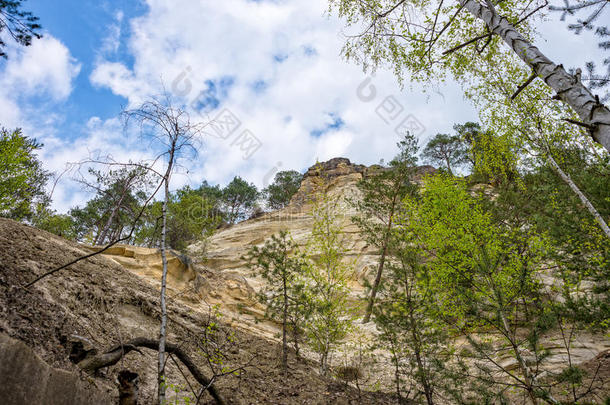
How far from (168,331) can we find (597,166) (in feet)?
39.4

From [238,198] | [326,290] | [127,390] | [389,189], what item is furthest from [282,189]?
[127,390]

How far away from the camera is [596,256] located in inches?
285

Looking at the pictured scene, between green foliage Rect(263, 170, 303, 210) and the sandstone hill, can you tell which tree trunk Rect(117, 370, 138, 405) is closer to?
the sandstone hill

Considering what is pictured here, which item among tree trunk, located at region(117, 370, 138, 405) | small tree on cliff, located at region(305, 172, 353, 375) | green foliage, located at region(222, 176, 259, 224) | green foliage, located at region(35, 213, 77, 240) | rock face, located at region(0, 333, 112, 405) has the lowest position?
tree trunk, located at region(117, 370, 138, 405)

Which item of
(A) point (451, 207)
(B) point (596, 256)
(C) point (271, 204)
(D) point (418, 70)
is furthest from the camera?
(C) point (271, 204)

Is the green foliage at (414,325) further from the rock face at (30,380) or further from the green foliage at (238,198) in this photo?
the green foliage at (238,198)

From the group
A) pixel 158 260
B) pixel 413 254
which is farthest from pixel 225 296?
pixel 413 254

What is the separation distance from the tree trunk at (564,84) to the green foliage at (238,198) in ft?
106

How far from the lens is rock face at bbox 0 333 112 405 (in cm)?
200

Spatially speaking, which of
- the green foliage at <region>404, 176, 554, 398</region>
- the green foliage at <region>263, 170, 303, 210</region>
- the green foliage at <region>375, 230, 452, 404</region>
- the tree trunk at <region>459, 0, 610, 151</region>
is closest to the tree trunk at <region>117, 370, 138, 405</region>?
the green foliage at <region>375, 230, 452, 404</region>

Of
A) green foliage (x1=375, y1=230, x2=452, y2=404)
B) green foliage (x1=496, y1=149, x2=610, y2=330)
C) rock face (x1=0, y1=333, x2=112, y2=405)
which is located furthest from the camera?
green foliage (x1=496, y1=149, x2=610, y2=330)

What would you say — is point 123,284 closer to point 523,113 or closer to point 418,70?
point 418,70

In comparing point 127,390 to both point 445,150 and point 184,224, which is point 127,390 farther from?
point 445,150

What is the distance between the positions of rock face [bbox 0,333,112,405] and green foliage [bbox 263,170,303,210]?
104 feet
